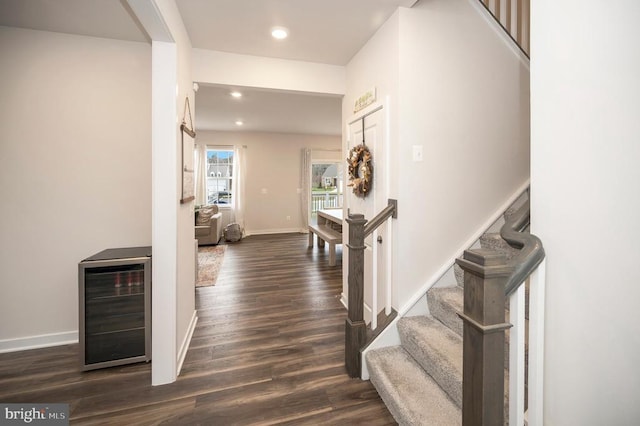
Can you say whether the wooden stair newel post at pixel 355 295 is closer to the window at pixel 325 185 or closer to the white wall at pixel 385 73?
the white wall at pixel 385 73

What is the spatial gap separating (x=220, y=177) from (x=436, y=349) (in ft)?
23.7

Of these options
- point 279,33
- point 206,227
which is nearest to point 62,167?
point 279,33

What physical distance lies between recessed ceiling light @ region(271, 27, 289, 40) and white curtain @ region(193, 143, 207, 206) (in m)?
5.51

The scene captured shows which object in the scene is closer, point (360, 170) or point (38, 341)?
point (38, 341)

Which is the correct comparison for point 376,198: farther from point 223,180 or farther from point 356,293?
point 223,180

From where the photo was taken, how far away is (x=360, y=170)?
271 cm

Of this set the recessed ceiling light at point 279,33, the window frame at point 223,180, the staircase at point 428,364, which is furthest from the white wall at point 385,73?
the window frame at point 223,180

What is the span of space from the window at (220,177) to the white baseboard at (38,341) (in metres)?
5.50

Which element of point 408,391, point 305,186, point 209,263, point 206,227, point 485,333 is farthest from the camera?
point 305,186

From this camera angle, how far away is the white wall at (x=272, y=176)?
772 cm

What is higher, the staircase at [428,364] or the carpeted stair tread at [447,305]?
the carpeted stair tread at [447,305]

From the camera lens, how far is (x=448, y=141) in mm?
2199

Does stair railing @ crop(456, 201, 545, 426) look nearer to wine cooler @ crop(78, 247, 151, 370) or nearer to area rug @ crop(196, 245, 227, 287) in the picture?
wine cooler @ crop(78, 247, 151, 370)

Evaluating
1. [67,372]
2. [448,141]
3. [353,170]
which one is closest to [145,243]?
[67,372]
